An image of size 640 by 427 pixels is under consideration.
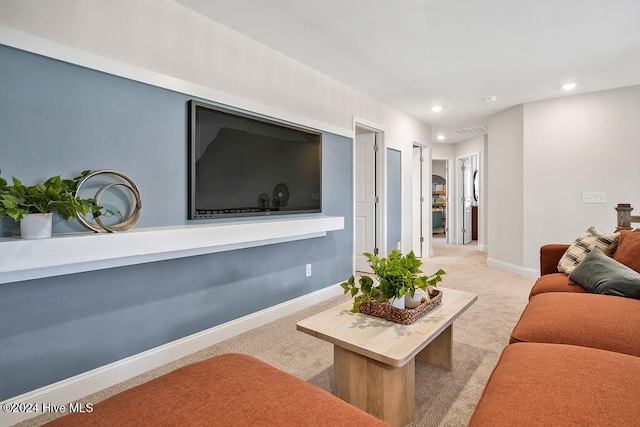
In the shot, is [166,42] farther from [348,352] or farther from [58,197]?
[348,352]

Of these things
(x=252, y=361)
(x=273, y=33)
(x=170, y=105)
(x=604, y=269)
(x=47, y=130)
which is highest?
(x=273, y=33)

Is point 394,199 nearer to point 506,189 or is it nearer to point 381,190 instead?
point 381,190

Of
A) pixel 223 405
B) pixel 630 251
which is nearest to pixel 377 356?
pixel 223 405

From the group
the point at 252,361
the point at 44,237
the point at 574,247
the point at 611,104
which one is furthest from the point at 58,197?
the point at 611,104

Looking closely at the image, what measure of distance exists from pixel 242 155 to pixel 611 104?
4450 mm

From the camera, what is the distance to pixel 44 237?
1506 millimetres

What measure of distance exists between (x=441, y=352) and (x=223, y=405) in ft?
5.06

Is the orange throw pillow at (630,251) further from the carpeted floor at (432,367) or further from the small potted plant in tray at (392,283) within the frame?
the small potted plant in tray at (392,283)

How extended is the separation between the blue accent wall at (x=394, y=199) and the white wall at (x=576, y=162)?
5.55ft

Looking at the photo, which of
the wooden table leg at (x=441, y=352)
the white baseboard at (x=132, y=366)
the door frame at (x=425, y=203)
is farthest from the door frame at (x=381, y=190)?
the wooden table leg at (x=441, y=352)

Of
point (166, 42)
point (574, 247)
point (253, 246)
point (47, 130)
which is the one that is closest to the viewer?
point (47, 130)

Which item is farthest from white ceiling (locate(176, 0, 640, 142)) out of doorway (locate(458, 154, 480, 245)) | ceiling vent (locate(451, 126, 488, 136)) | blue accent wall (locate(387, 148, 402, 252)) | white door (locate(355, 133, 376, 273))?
doorway (locate(458, 154, 480, 245))

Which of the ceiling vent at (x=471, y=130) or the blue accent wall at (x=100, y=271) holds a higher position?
the ceiling vent at (x=471, y=130)

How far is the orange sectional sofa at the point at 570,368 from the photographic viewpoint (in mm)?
878
